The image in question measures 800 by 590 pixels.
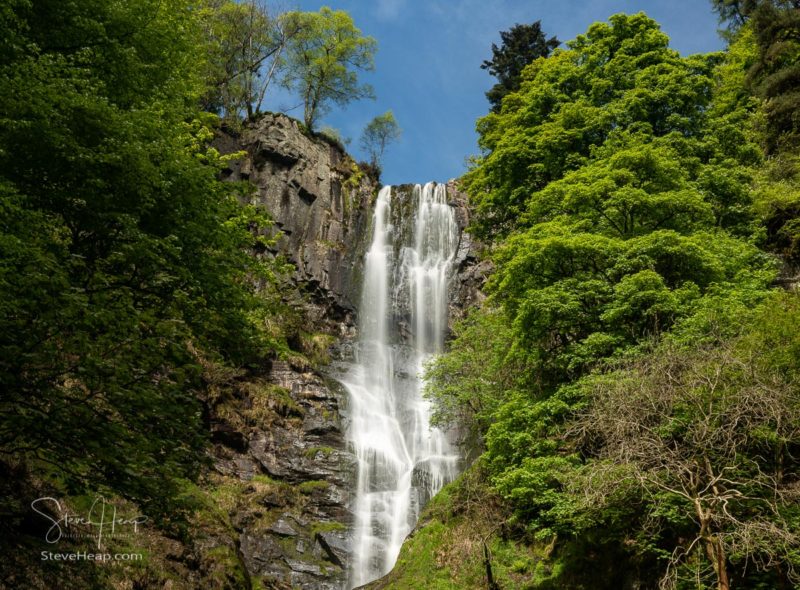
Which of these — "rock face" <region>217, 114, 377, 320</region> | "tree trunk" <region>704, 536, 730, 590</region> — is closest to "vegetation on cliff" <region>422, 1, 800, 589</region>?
"tree trunk" <region>704, 536, 730, 590</region>

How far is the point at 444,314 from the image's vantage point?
31.2 meters

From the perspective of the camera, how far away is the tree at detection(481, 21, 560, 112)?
3381 centimetres

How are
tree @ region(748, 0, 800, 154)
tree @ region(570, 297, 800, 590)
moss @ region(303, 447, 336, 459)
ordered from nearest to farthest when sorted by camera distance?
1. tree @ region(570, 297, 800, 590)
2. tree @ region(748, 0, 800, 154)
3. moss @ region(303, 447, 336, 459)

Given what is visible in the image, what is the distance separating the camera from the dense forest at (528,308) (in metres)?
7.16

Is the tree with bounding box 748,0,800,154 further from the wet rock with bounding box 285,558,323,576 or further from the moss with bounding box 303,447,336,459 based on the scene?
the wet rock with bounding box 285,558,323,576

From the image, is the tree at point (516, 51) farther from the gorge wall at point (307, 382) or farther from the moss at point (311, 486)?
the moss at point (311, 486)

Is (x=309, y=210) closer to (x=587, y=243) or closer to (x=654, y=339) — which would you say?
(x=587, y=243)

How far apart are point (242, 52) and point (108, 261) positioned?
3342 centimetres

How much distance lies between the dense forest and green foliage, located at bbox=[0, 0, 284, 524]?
0.05 metres

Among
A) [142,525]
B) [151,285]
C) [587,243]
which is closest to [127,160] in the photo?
[151,285]

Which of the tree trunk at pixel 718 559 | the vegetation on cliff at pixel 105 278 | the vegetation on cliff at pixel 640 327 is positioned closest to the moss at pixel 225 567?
the vegetation on cliff at pixel 105 278

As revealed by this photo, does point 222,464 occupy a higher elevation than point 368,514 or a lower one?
higher

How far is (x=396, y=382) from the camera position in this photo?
28141mm

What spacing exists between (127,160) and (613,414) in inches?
321
